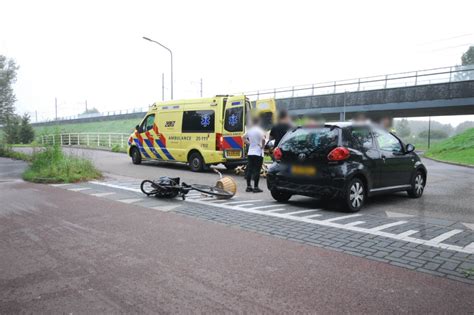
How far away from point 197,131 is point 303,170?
769cm

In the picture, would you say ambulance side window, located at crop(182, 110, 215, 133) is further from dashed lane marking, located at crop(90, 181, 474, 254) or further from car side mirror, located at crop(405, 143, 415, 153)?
car side mirror, located at crop(405, 143, 415, 153)

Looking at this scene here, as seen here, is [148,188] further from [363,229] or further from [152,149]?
[152,149]

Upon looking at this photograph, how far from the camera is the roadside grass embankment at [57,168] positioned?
1051cm

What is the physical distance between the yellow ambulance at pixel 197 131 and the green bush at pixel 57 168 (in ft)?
12.2

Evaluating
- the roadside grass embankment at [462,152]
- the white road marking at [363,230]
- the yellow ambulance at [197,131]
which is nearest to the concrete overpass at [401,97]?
the roadside grass embankment at [462,152]

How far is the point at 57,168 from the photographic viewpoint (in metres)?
11.0

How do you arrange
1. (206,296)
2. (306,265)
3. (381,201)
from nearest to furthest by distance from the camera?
1. (206,296)
2. (306,265)
3. (381,201)

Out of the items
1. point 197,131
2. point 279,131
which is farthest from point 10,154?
point 279,131

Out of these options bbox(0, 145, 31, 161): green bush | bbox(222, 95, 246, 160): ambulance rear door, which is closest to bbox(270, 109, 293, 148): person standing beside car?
bbox(222, 95, 246, 160): ambulance rear door

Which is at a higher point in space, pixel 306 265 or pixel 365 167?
pixel 365 167

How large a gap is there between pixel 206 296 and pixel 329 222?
312cm

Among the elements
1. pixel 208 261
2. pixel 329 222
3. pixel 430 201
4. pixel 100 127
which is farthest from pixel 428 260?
pixel 100 127

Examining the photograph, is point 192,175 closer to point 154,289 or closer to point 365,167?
point 365,167

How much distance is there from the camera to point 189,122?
14.2 metres
